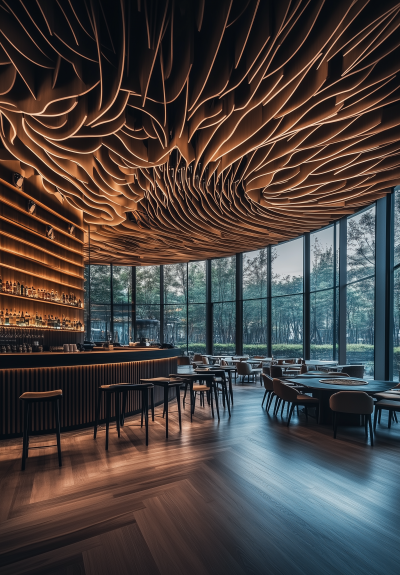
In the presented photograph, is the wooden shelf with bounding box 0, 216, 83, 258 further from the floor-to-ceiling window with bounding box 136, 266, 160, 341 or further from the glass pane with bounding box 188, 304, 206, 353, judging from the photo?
the glass pane with bounding box 188, 304, 206, 353

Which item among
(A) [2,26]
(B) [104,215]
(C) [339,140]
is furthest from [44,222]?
(C) [339,140]

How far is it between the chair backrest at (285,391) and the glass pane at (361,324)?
4.12 metres

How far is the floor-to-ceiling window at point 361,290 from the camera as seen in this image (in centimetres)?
898

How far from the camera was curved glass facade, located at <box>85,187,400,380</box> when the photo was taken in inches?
321

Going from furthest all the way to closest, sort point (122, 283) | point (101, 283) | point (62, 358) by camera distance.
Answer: point (122, 283), point (101, 283), point (62, 358)

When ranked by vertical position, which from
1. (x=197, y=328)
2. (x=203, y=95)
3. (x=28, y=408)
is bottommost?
(x=28, y=408)

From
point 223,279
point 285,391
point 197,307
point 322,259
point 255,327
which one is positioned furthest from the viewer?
point 197,307

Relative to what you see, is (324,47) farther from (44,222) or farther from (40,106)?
(44,222)

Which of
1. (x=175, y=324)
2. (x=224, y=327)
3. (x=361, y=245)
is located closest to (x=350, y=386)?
(x=361, y=245)

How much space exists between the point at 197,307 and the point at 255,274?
10.3 feet

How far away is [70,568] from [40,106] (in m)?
4.28

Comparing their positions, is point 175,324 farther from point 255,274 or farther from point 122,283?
point 255,274

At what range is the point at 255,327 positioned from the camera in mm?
13625

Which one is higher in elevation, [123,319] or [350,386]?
[123,319]
